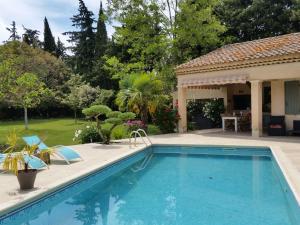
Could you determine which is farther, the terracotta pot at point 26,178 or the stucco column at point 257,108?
the stucco column at point 257,108

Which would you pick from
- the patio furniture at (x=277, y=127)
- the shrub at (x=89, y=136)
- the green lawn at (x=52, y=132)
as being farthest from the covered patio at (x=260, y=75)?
the green lawn at (x=52, y=132)

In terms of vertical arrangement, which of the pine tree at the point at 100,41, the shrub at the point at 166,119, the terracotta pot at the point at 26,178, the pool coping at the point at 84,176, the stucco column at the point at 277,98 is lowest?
the pool coping at the point at 84,176

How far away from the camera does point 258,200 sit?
10719 mm

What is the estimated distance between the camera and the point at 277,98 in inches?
952

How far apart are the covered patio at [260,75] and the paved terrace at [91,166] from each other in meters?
3.57

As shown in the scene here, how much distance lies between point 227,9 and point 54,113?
103ft

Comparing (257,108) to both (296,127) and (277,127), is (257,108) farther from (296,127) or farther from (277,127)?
(296,127)

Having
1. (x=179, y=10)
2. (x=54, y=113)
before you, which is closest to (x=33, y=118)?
(x=54, y=113)

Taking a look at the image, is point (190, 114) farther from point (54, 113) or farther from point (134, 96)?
point (54, 113)

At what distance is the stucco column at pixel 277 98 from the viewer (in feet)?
78.5

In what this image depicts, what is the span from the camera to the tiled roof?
21172 millimetres

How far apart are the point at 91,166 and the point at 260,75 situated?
13799 mm

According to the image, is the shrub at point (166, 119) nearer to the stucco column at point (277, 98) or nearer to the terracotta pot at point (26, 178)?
the stucco column at point (277, 98)

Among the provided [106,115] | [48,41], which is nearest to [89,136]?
[106,115]
